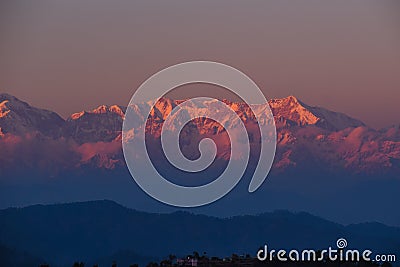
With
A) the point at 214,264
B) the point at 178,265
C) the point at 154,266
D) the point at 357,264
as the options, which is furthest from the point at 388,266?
the point at 154,266

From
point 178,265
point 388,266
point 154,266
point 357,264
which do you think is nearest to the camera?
point 388,266

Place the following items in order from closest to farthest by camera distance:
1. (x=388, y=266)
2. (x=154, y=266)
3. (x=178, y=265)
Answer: (x=388, y=266) < (x=178, y=265) < (x=154, y=266)

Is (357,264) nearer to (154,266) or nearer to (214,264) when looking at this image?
(214,264)

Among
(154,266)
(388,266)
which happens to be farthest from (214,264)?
(154,266)

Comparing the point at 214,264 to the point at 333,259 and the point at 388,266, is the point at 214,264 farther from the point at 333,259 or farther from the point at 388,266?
the point at 388,266

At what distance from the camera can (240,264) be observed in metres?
138

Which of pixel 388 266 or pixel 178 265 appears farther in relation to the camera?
pixel 178 265

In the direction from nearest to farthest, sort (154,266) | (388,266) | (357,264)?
1. (388,266)
2. (357,264)
3. (154,266)

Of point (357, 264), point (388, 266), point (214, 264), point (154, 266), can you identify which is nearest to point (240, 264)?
point (214, 264)

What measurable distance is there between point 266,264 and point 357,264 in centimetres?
951

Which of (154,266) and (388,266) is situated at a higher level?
(154,266)

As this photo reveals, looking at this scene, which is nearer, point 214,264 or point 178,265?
point 214,264

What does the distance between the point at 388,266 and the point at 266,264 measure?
61.6 ft

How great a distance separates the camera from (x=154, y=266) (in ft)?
609
